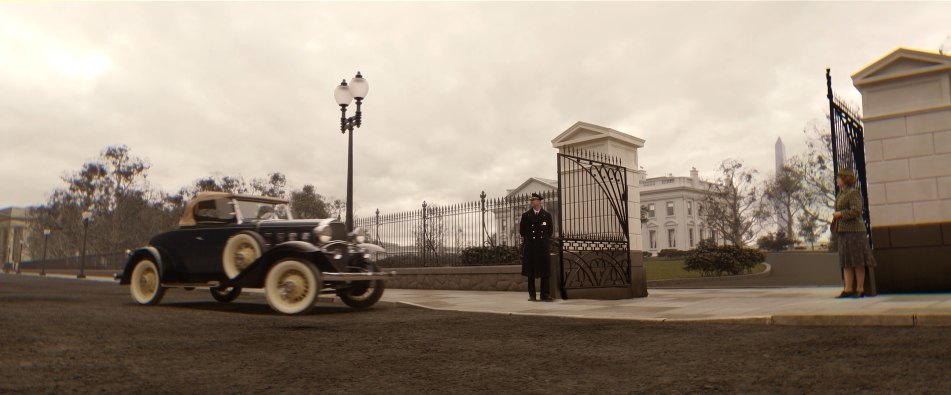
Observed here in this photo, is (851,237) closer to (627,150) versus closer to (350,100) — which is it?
(627,150)

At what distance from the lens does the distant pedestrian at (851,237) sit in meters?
8.21

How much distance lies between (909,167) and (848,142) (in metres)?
1.00

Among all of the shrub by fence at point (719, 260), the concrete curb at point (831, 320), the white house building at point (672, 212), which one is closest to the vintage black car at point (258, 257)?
the concrete curb at point (831, 320)

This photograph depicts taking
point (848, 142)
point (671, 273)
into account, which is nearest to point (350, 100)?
point (848, 142)

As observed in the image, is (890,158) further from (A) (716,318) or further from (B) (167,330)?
(B) (167,330)

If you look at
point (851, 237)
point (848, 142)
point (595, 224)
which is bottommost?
point (851, 237)

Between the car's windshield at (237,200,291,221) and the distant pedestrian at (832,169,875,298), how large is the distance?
324 inches

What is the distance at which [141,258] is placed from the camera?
352 inches

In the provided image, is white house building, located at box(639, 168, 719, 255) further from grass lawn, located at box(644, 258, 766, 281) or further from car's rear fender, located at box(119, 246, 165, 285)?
car's rear fender, located at box(119, 246, 165, 285)

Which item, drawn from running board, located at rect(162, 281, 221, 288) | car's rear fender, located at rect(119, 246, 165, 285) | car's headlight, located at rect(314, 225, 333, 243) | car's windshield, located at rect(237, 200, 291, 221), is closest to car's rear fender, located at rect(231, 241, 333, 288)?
car's headlight, located at rect(314, 225, 333, 243)

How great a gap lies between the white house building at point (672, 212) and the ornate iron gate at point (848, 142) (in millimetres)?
63869

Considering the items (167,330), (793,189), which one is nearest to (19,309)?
(167,330)

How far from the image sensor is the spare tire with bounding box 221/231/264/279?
8.05 metres

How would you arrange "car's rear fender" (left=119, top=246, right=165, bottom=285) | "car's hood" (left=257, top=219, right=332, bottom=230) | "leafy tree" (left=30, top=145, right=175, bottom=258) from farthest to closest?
"leafy tree" (left=30, top=145, right=175, bottom=258), "car's rear fender" (left=119, top=246, right=165, bottom=285), "car's hood" (left=257, top=219, right=332, bottom=230)
